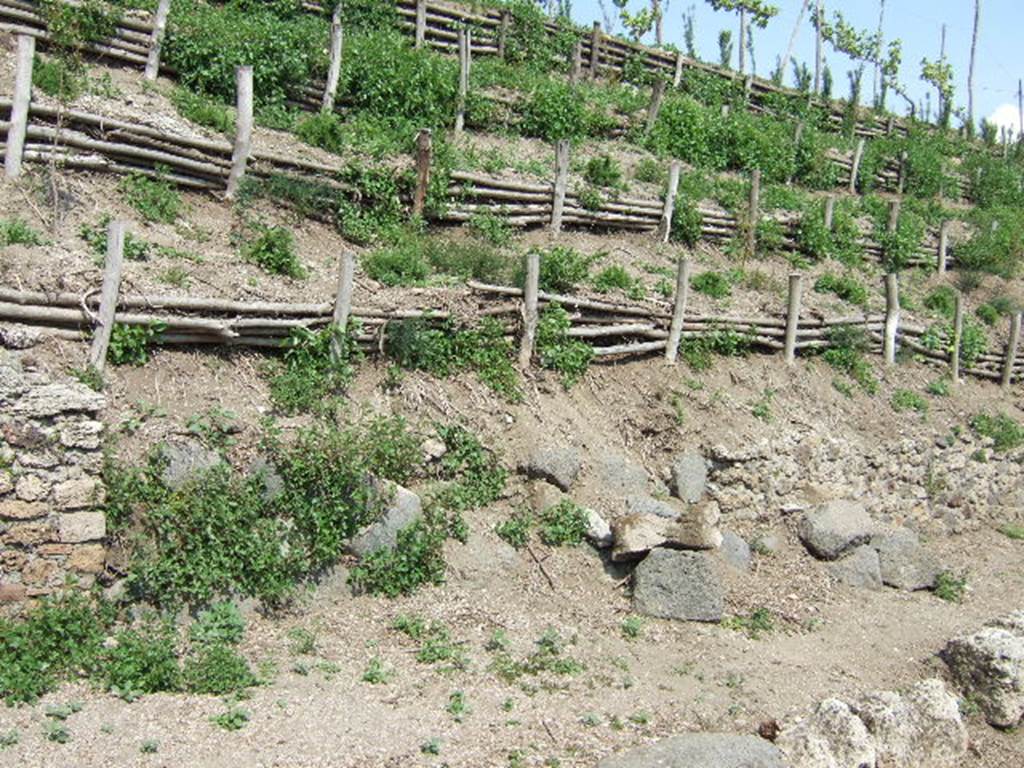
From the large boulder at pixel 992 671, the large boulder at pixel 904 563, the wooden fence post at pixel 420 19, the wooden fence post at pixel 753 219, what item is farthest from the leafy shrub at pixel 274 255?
the wooden fence post at pixel 420 19

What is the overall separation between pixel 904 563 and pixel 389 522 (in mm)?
4870

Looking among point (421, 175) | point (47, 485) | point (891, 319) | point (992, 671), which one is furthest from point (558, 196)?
point (47, 485)

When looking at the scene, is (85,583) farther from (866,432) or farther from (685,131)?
(685,131)

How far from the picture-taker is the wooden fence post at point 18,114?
29.5ft

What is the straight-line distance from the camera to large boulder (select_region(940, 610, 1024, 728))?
772 cm

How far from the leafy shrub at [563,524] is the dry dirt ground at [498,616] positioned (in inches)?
3.8

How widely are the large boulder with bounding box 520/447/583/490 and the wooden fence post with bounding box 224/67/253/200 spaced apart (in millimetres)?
4033

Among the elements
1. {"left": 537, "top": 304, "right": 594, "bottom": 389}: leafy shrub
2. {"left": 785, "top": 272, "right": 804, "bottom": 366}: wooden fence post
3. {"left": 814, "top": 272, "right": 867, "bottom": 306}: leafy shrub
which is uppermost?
{"left": 814, "top": 272, "right": 867, "bottom": 306}: leafy shrub

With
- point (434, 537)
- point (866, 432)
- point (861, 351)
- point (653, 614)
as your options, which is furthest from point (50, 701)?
point (861, 351)

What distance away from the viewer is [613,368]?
10.3 metres

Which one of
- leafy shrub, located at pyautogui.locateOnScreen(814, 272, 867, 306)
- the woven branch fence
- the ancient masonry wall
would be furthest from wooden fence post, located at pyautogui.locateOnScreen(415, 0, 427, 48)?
the ancient masonry wall

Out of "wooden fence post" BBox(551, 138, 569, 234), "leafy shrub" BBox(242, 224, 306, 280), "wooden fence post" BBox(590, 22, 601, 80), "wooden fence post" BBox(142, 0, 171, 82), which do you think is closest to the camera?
"leafy shrub" BBox(242, 224, 306, 280)

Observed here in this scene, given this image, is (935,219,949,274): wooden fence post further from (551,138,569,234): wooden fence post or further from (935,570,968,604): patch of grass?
(935,570,968,604): patch of grass

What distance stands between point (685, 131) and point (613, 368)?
759 centimetres
